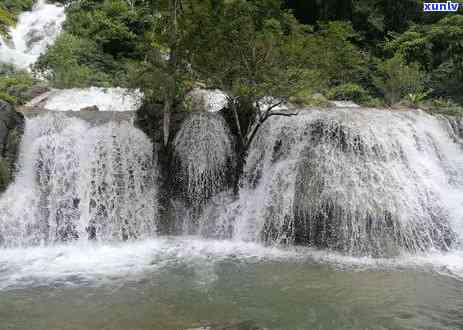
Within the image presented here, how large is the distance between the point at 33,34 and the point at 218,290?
75.0 feet

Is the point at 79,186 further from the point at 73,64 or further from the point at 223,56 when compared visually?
the point at 73,64

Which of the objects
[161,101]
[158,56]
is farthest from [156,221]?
[158,56]

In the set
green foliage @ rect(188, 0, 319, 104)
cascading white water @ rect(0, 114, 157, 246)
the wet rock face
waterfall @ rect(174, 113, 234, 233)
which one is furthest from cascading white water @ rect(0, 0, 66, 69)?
green foliage @ rect(188, 0, 319, 104)

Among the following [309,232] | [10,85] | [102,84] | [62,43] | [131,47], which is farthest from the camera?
[131,47]

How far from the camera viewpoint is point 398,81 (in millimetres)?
19688

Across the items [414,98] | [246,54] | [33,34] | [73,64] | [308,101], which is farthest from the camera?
[33,34]

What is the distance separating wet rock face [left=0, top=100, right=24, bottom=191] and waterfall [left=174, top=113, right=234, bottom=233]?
12.9ft

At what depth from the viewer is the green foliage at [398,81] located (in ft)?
63.7

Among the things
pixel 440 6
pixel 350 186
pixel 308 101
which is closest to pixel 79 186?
pixel 350 186

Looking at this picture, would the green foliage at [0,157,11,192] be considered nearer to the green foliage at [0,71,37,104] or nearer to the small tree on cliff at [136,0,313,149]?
the small tree on cliff at [136,0,313,149]

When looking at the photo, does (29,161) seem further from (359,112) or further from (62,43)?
(62,43)

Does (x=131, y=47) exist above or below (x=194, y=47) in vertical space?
above

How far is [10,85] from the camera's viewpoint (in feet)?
57.6

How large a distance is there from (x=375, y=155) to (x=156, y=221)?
553 cm
